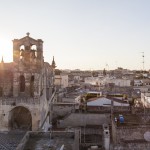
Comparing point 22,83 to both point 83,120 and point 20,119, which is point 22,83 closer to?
point 20,119

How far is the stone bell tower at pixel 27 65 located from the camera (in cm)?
2973

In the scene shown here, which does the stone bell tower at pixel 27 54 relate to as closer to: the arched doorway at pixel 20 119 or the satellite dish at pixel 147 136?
the arched doorway at pixel 20 119

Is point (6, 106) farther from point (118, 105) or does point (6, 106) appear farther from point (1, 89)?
point (118, 105)

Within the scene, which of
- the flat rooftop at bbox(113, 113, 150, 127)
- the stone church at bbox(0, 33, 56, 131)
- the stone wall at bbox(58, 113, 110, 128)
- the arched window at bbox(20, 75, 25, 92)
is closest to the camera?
the flat rooftop at bbox(113, 113, 150, 127)

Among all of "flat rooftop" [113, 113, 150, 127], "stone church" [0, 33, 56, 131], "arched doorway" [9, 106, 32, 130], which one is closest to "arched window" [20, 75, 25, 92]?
"stone church" [0, 33, 56, 131]

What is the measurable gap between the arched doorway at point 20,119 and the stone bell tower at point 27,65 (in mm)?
1734

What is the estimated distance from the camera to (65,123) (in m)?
34.8

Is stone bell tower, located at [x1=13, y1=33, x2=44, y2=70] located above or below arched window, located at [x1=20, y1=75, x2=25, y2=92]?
above

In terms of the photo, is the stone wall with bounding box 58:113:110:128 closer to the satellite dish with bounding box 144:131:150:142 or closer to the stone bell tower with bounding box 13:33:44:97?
the stone bell tower with bounding box 13:33:44:97

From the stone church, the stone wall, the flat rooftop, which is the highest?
the stone church

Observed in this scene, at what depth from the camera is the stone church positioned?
2950 centimetres

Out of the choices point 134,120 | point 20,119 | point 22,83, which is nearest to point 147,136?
point 134,120

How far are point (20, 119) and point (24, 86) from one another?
3265 millimetres

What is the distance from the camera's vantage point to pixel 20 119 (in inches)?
1237
